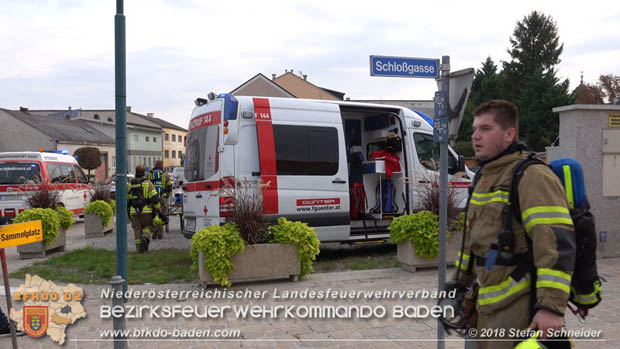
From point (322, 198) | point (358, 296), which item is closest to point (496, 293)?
point (358, 296)

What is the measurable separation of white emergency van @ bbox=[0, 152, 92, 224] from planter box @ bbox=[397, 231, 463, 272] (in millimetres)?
7965

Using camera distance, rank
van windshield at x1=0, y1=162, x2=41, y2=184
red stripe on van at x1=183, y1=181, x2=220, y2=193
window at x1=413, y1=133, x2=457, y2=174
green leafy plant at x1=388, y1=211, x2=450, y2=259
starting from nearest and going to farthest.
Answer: green leafy plant at x1=388, y1=211, x2=450, y2=259 < red stripe on van at x1=183, y1=181, x2=220, y2=193 < window at x1=413, y1=133, x2=457, y2=174 < van windshield at x1=0, y1=162, x2=41, y2=184

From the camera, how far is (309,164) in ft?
28.3

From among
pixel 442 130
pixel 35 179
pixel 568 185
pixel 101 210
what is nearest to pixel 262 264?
pixel 442 130

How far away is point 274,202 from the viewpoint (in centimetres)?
816

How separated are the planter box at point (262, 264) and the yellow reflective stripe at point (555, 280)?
4.86m

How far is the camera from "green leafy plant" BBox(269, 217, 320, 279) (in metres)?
6.88

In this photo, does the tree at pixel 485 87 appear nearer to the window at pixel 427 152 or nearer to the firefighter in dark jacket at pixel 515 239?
the window at pixel 427 152

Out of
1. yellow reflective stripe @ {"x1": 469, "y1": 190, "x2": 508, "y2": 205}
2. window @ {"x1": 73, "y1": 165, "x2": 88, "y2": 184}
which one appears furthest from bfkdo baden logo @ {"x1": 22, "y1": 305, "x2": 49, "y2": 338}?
window @ {"x1": 73, "y1": 165, "x2": 88, "y2": 184}

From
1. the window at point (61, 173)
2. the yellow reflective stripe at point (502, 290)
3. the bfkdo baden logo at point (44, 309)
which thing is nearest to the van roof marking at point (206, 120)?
the bfkdo baden logo at point (44, 309)

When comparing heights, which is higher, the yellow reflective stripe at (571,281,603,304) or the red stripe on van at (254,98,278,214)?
the red stripe on van at (254,98,278,214)

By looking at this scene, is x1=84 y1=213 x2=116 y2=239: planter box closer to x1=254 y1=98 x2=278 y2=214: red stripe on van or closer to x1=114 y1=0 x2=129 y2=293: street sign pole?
x1=254 y1=98 x2=278 y2=214: red stripe on van

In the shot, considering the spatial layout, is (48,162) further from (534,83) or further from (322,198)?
(534,83)

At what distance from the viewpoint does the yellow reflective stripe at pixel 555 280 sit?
86.8 inches
